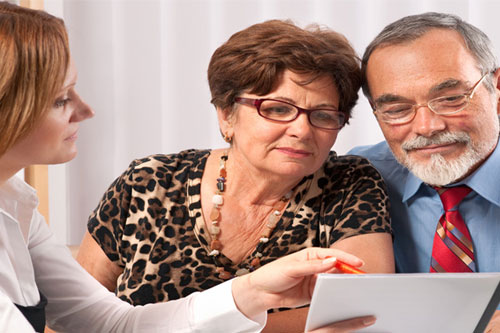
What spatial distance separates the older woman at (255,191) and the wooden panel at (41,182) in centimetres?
125

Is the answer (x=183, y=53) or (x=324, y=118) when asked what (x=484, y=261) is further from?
(x=183, y=53)

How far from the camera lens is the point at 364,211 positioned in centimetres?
178

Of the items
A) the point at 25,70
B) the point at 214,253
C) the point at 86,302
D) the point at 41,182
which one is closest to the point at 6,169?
the point at 25,70

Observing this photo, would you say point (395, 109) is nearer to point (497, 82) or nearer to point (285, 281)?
point (497, 82)

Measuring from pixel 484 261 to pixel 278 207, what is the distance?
620 mm

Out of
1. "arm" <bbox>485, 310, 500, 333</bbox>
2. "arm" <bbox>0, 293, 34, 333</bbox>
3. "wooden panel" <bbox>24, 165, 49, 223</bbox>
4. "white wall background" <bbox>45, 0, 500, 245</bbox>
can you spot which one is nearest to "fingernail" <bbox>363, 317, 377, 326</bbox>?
"arm" <bbox>485, 310, 500, 333</bbox>

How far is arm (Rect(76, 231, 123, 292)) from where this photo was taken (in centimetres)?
193

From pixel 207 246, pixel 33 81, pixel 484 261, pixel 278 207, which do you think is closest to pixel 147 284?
pixel 207 246

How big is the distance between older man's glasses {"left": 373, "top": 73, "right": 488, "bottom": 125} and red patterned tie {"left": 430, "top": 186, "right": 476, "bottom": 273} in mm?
253

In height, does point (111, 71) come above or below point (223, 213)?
above

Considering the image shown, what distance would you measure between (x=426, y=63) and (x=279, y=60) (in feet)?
1.38

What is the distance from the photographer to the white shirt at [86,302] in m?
1.46

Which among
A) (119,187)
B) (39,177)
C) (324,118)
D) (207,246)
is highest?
(324,118)

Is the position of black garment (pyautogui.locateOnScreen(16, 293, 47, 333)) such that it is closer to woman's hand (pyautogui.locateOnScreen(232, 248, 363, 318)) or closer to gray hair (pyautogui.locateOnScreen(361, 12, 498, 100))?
woman's hand (pyautogui.locateOnScreen(232, 248, 363, 318))
